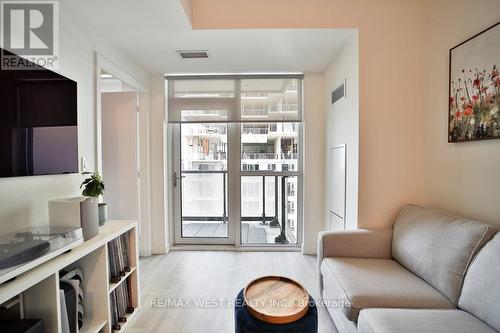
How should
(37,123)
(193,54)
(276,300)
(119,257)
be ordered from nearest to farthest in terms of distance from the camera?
(276,300) < (37,123) < (119,257) < (193,54)

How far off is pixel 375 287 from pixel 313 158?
186cm

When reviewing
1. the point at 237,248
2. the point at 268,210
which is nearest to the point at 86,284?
the point at 237,248

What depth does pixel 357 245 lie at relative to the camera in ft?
6.40

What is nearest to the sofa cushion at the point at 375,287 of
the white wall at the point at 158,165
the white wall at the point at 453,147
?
the white wall at the point at 453,147

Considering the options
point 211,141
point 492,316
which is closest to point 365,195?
point 492,316

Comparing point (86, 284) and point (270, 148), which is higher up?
point (270, 148)

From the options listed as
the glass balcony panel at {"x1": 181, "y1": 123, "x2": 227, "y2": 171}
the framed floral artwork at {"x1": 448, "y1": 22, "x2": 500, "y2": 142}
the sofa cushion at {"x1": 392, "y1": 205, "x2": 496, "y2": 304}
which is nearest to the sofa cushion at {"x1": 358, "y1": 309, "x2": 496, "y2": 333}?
the sofa cushion at {"x1": 392, "y1": 205, "x2": 496, "y2": 304}

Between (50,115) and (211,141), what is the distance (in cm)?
199

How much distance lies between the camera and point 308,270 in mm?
2682

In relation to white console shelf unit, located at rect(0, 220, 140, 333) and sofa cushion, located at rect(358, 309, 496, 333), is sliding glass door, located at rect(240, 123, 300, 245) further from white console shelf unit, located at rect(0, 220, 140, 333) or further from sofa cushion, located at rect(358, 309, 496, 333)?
sofa cushion, located at rect(358, 309, 496, 333)

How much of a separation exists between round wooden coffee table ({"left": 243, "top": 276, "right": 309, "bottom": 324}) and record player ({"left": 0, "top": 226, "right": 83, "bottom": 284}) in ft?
3.33

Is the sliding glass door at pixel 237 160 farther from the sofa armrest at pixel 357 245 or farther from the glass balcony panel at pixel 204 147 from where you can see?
the sofa armrest at pixel 357 245

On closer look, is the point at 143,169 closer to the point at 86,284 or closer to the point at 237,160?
the point at 237,160

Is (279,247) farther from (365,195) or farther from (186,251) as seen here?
A: (365,195)
